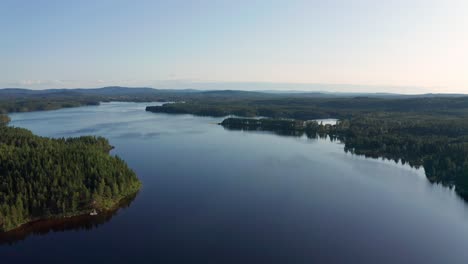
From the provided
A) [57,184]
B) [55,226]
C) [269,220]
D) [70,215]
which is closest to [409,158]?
[269,220]

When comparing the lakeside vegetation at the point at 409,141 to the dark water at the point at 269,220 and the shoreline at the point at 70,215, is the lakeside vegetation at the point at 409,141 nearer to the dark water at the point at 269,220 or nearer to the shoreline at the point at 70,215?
the dark water at the point at 269,220

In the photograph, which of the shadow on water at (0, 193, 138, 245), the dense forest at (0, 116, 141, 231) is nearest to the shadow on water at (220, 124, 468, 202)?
the dense forest at (0, 116, 141, 231)

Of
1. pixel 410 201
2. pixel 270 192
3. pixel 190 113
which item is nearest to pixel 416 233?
pixel 410 201

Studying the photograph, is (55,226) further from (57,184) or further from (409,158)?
(409,158)

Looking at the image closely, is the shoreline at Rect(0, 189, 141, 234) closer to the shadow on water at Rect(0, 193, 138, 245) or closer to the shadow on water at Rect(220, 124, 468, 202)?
the shadow on water at Rect(0, 193, 138, 245)

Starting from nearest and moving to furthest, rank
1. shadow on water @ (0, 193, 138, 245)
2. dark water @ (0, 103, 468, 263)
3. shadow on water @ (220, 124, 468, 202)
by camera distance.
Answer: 1. dark water @ (0, 103, 468, 263)
2. shadow on water @ (0, 193, 138, 245)
3. shadow on water @ (220, 124, 468, 202)

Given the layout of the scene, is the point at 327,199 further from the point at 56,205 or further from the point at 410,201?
the point at 56,205

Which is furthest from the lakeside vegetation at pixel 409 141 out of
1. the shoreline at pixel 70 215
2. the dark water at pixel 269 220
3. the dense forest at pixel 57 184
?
the dense forest at pixel 57 184
